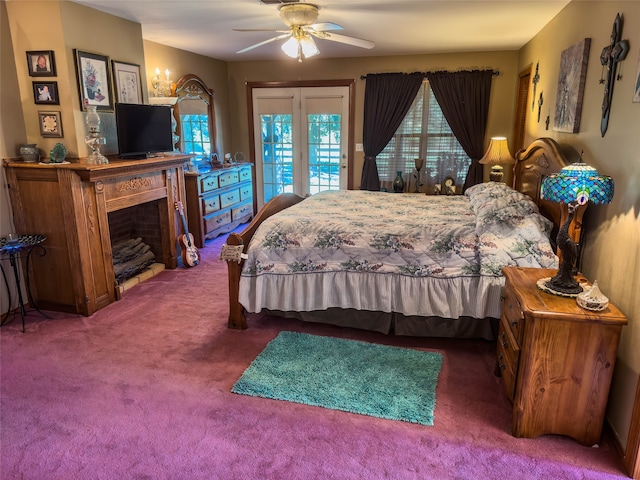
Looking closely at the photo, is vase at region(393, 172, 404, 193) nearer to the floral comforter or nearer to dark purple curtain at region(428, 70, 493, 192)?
dark purple curtain at region(428, 70, 493, 192)

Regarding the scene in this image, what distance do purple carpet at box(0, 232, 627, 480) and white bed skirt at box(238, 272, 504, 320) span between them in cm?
25

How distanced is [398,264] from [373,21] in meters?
2.29

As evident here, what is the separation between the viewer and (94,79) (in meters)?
3.61

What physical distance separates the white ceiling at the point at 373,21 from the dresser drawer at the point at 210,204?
1.77 meters

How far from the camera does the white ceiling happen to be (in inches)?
132

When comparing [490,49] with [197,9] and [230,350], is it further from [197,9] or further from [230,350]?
[230,350]

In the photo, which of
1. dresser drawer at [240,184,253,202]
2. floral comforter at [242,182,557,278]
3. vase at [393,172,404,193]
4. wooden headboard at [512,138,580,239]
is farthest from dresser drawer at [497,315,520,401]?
dresser drawer at [240,184,253,202]

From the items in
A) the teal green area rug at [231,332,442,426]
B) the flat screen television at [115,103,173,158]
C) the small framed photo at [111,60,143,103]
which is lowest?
the teal green area rug at [231,332,442,426]

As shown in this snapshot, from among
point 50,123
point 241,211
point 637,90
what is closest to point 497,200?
point 637,90

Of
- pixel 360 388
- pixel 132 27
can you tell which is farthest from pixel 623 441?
pixel 132 27

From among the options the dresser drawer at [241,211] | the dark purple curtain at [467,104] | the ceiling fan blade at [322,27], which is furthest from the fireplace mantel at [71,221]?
the dark purple curtain at [467,104]

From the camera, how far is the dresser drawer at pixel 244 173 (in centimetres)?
617

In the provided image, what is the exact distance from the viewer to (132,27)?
3.99 m

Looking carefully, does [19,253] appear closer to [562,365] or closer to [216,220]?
[216,220]
